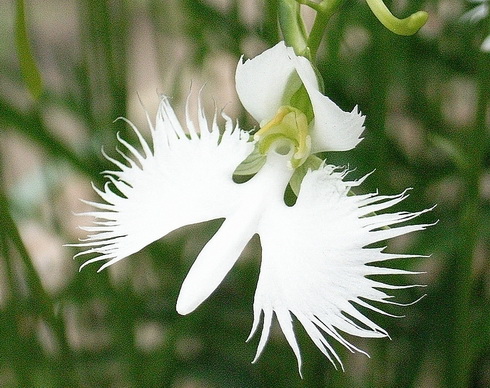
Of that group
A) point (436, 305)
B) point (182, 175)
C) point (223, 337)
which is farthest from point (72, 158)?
point (436, 305)

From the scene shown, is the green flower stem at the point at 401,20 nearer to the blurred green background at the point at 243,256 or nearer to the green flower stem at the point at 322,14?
the green flower stem at the point at 322,14

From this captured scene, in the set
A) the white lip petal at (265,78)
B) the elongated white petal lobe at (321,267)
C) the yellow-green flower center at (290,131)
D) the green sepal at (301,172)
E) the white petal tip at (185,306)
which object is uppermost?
the white lip petal at (265,78)

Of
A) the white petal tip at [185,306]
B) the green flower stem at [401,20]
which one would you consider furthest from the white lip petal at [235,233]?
the green flower stem at [401,20]

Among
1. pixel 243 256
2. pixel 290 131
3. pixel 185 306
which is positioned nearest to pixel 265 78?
pixel 290 131

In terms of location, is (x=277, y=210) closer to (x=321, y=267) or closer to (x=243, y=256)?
(x=321, y=267)

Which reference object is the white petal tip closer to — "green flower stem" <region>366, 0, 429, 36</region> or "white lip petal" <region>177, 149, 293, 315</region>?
"white lip petal" <region>177, 149, 293, 315</region>

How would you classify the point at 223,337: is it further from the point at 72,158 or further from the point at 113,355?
the point at 72,158
